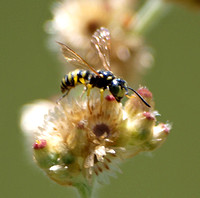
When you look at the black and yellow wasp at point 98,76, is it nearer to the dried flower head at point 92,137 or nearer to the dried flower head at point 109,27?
the dried flower head at point 92,137

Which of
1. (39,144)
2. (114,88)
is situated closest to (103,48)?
(114,88)

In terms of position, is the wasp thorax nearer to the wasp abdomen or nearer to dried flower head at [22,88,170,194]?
dried flower head at [22,88,170,194]

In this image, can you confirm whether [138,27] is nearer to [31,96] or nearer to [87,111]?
[87,111]

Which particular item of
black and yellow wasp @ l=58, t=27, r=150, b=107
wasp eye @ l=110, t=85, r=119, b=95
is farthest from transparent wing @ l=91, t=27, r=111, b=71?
wasp eye @ l=110, t=85, r=119, b=95

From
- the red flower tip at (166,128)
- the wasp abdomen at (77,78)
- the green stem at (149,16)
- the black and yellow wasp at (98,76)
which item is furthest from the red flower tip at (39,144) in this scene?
the green stem at (149,16)

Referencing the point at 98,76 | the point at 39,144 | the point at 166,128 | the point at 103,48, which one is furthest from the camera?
the point at 103,48

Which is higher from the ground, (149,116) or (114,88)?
(114,88)

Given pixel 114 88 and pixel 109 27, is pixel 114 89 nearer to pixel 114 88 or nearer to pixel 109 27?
pixel 114 88
